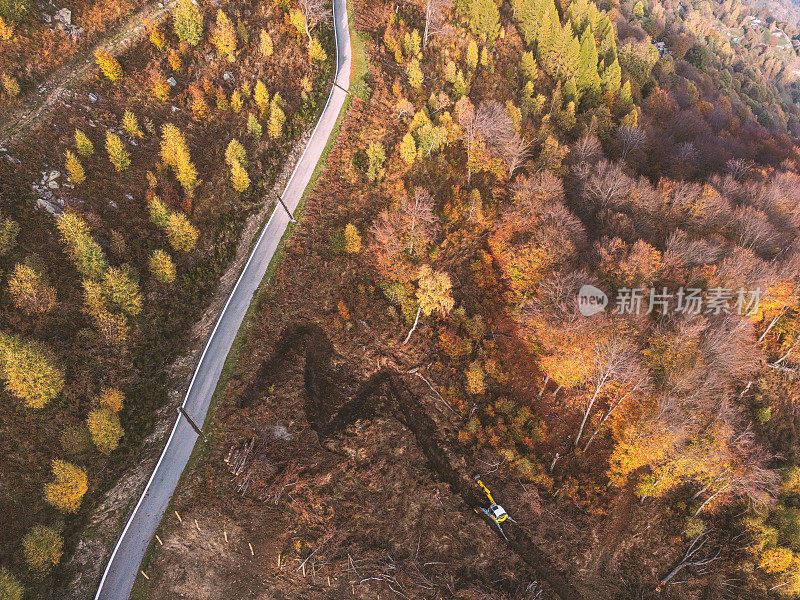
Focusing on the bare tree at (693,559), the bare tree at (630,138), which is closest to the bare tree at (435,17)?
the bare tree at (630,138)

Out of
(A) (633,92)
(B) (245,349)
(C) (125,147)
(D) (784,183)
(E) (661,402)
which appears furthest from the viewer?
(A) (633,92)

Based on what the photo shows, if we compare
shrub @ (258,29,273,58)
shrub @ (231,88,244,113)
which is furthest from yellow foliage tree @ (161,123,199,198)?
shrub @ (258,29,273,58)

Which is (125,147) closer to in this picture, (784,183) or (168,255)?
(168,255)

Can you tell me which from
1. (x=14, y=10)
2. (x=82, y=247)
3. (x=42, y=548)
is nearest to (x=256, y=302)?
(x=82, y=247)

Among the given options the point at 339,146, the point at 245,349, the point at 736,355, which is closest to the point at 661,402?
the point at 736,355

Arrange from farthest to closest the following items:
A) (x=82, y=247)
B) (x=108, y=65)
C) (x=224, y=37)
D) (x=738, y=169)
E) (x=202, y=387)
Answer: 1. (x=738, y=169)
2. (x=224, y=37)
3. (x=108, y=65)
4. (x=202, y=387)
5. (x=82, y=247)

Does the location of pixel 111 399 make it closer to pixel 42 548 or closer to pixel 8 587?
pixel 42 548

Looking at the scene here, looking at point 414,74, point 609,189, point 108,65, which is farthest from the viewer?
point 414,74
